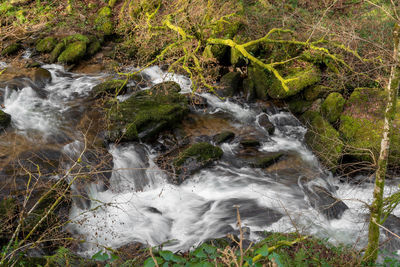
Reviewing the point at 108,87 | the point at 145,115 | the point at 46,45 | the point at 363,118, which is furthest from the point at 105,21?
the point at 363,118

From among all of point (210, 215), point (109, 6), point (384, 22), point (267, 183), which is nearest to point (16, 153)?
point (210, 215)

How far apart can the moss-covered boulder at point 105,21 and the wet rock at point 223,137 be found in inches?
317

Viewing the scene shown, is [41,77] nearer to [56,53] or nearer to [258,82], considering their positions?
[56,53]

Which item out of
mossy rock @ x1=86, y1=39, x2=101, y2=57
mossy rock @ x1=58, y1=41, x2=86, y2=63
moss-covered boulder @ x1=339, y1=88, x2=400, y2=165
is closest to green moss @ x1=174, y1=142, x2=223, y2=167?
moss-covered boulder @ x1=339, y1=88, x2=400, y2=165

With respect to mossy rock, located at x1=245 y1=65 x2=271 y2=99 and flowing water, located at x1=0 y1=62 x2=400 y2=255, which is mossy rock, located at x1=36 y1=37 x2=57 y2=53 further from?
mossy rock, located at x1=245 y1=65 x2=271 y2=99

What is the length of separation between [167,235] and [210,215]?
1024mm

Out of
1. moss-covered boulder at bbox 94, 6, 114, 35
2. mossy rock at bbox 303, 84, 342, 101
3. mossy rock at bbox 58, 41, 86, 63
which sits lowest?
mossy rock at bbox 58, 41, 86, 63

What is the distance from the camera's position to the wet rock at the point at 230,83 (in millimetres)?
10102

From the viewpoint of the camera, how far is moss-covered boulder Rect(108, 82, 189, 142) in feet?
25.6

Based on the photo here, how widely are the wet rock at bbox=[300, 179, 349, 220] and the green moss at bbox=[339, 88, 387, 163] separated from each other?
151 centimetres

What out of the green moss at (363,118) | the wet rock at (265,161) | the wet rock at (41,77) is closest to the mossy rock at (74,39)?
the wet rock at (41,77)

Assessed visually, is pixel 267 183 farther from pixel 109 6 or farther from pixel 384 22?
pixel 109 6

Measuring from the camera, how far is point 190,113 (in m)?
9.39

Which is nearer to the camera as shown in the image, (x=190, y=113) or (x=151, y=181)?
(x=151, y=181)
